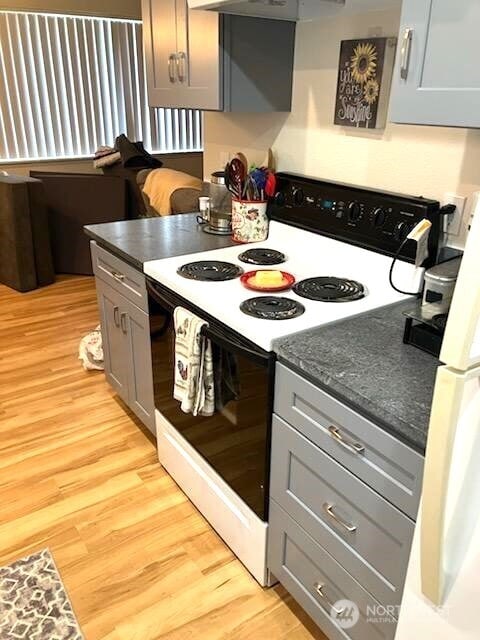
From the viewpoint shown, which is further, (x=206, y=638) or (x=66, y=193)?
(x=66, y=193)

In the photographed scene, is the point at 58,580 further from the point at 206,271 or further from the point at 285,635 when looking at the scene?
the point at 206,271

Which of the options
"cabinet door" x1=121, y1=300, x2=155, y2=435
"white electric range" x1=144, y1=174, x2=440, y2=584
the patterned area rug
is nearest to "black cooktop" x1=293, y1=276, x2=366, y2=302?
"white electric range" x1=144, y1=174, x2=440, y2=584

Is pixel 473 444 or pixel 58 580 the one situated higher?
pixel 473 444

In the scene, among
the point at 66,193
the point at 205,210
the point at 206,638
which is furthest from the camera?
the point at 66,193

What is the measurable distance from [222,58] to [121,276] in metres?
0.93

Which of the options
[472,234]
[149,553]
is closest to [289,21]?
[472,234]

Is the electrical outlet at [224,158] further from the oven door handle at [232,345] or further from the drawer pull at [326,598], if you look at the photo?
the drawer pull at [326,598]

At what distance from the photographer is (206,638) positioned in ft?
5.15

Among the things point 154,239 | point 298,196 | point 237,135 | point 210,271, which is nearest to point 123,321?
point 154,239

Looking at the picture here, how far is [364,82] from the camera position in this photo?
1.79 metres

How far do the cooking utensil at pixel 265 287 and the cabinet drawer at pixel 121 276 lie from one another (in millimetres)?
442

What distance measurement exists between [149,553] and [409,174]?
160cm

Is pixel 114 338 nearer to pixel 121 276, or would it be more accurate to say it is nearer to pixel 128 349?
pixel 128 349

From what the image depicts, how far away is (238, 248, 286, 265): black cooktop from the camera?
1.93 metres
